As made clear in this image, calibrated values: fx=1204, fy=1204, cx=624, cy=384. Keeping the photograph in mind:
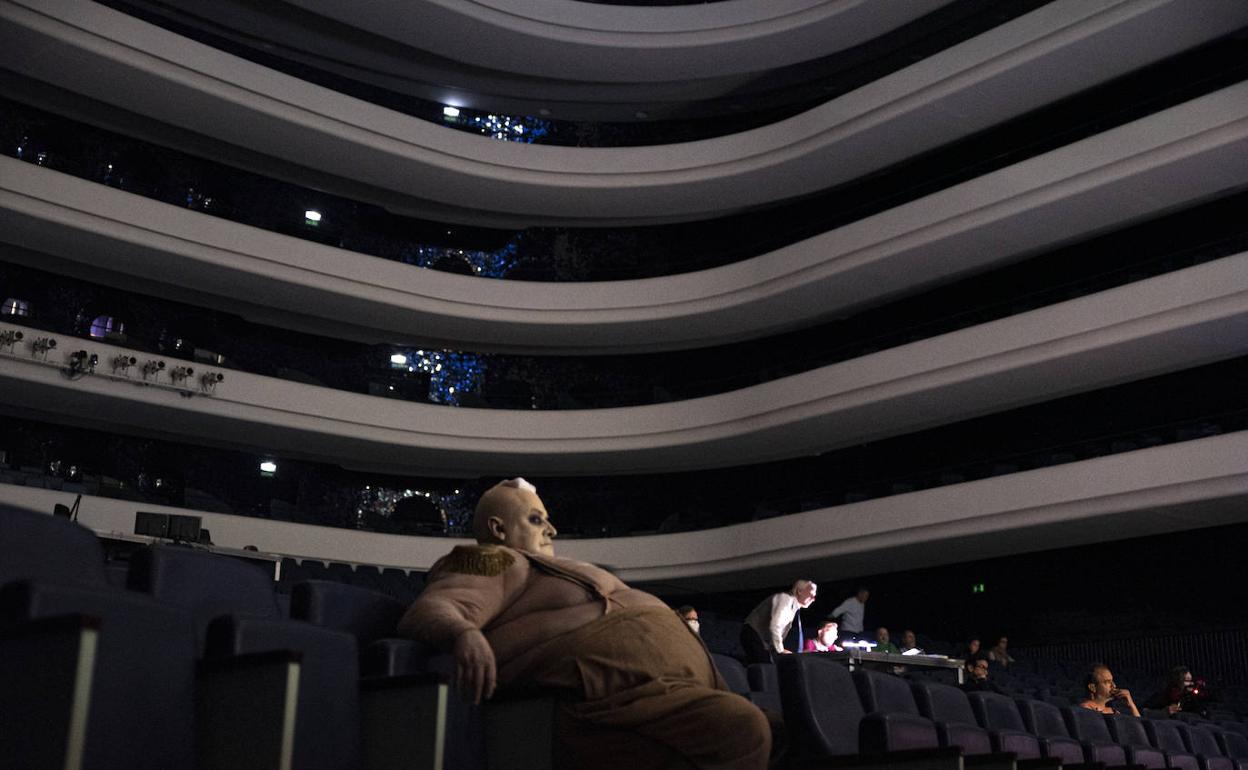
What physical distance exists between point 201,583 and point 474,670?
79 centimetres

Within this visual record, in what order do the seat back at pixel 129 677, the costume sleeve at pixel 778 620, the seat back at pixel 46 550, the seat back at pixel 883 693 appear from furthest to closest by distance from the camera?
the costume sleeve at pixel 778 620 < the seat back at pixel 883 693 < the seat back at pixel 46 550 < the seat back at pixel 129 677

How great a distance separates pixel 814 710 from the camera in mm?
3811

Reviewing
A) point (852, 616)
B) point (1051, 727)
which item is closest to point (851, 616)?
point (852, 616)

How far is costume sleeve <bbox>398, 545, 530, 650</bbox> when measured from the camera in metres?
2.58

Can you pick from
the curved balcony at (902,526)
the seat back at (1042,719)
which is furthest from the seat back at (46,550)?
the curved balcony at (902,526)

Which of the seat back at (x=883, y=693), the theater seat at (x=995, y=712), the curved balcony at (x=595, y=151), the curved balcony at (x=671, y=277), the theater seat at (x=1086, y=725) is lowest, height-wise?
the theater seat at (x=1086, y=725)

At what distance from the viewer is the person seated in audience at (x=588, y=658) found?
8.53 ft

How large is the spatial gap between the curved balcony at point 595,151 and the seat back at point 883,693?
32.5ft

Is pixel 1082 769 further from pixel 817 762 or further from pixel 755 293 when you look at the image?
pixel 755 293

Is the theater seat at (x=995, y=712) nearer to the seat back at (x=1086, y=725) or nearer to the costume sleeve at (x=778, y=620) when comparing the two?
the seat back at (x=1086, y=725)

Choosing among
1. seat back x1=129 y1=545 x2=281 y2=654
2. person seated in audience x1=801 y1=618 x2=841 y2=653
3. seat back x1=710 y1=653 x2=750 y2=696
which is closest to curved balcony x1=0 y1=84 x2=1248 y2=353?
person seated in audience x1=801 y1=618 x2=841 y2=653

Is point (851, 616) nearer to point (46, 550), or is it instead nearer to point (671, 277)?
point (671, 277)

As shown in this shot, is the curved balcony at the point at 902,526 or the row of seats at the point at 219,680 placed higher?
the curved balcony at the point at 902,526

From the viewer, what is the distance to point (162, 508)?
13516 millimetres
